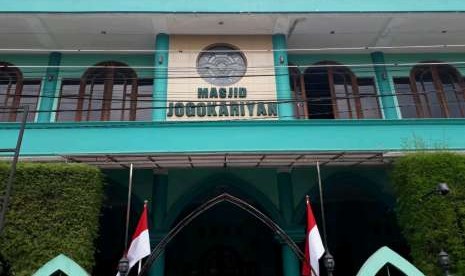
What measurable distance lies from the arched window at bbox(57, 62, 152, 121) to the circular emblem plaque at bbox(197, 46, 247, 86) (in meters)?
1.64

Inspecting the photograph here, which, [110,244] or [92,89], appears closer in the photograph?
[92,89]

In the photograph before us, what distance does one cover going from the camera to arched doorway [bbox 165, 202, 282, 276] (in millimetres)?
12227

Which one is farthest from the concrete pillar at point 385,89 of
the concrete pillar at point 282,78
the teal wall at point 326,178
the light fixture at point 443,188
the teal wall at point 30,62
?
the teal wall at point 30,62

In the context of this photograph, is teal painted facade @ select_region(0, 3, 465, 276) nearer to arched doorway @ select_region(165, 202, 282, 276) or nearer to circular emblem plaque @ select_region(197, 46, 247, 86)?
arched doorway @ select_region(165, 202, 282, 276)

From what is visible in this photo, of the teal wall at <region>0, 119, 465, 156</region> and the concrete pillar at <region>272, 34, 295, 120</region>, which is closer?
the teal wall at <region>0, 119, 465, 156</region>

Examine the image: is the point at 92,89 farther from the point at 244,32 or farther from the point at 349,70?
the point at 349,70

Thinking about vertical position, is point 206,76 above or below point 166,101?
above

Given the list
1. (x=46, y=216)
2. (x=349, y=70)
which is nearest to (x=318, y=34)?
(x=349, y=70)

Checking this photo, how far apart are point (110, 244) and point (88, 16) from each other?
6069 mm

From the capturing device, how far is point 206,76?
1068cm

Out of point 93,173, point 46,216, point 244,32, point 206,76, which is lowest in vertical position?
point 46,216

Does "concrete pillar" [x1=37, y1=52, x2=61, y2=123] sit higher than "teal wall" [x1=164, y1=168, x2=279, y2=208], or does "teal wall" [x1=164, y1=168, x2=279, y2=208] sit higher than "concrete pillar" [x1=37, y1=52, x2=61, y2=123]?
"concrete pillar" [x1=37, y1=52, x2=61, y2=123]

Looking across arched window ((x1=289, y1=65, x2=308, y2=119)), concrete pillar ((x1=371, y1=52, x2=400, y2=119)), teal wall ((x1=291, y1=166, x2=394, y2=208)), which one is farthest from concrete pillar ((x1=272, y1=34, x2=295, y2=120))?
concrete pillar ((x1=371, y1=52, x2=400, y2=119))
